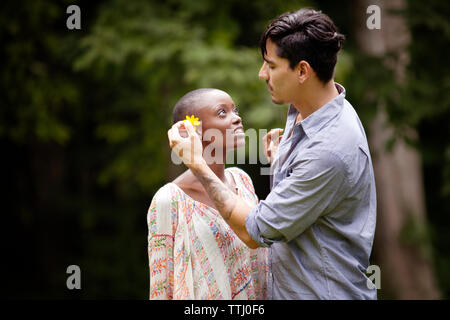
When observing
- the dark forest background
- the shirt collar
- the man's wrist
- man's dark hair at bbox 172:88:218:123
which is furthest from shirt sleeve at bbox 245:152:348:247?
the dark forest background

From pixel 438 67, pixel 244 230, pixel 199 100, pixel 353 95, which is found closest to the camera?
pixel 244 230

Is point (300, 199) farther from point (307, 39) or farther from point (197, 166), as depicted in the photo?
point (307, 39)

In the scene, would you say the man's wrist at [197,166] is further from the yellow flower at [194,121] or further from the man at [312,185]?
the yellow flower at [194,121]

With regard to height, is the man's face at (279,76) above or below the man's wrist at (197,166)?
above

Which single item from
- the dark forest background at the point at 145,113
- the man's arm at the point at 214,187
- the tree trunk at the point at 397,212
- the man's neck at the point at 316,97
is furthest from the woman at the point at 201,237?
the tree trunk at the point at 397,212

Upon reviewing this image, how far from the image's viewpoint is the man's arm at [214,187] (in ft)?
7.04

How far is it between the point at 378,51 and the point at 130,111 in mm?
4094

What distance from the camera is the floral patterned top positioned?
7.22 feet

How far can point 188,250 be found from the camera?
7.24 feet

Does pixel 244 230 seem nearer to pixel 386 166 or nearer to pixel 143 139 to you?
pixel 386 166

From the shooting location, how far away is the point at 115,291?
882 centimetres

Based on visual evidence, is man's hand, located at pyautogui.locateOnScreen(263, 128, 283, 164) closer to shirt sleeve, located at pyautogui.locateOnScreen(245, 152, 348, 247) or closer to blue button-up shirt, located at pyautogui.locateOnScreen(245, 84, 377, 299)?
blue button-up shirt, located at pyautogui.locateOnScreen(245, 84, 377, 299)

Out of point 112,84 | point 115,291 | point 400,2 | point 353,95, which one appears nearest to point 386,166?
point 353,95

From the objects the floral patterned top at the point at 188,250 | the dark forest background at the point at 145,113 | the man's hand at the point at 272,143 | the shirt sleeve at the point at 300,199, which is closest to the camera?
the shirt sleeve at the point at 300,199
